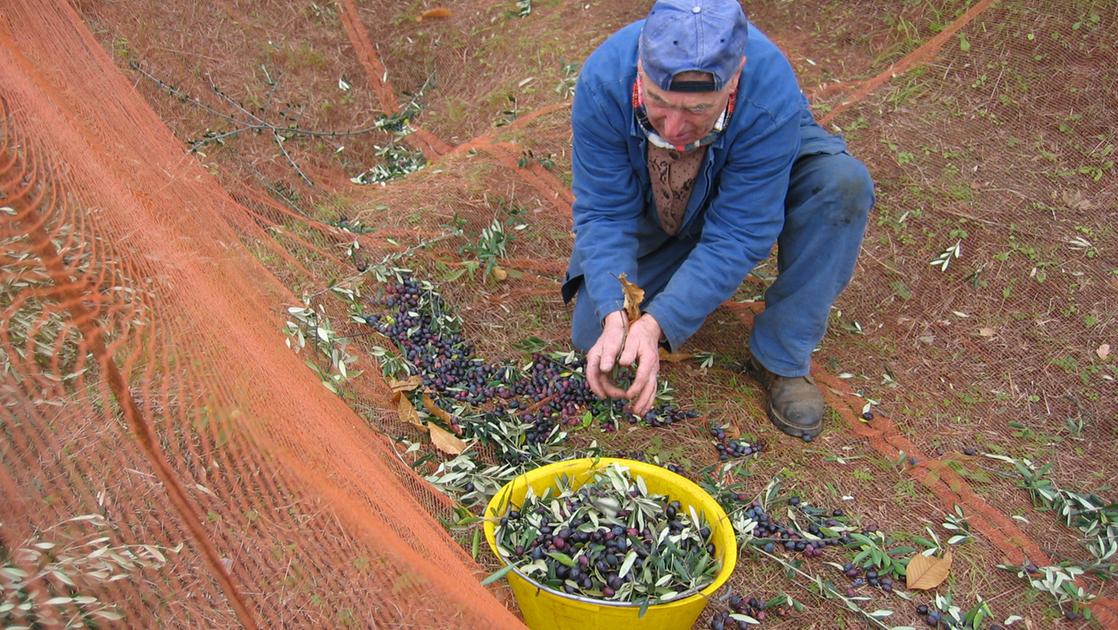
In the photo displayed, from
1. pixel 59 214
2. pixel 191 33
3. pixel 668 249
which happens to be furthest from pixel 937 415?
pixel 191 33

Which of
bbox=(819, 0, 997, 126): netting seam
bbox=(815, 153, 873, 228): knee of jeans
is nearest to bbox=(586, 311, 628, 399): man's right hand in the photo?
bbox=(815, 153, 873, 228): knee of jeans

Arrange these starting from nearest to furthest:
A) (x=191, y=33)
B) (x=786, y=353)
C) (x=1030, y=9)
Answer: (x=786, y=353), (x=1030, y=9), (x=191, y=33)

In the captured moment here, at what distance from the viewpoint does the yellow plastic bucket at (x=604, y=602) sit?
77.2 inches

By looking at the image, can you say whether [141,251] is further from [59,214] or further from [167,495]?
[167,495]

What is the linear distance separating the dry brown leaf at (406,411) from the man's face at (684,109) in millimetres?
1257

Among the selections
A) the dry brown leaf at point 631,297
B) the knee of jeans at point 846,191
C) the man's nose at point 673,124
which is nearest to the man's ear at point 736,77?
the man's nose at point 673,124

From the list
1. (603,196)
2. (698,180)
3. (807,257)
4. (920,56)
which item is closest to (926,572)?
(807,257)

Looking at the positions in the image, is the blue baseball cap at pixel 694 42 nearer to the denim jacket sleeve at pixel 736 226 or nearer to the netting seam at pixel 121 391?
the denim jacket sleeve at pixel 736 226

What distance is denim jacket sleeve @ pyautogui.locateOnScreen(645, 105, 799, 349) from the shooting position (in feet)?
8.08

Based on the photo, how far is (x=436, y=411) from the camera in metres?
2.88

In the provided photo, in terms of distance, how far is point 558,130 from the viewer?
4.21 metres

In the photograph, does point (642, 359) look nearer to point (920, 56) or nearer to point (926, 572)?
point (926, 572)

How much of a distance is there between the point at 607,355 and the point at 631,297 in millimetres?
199

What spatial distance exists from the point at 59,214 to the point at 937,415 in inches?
113
